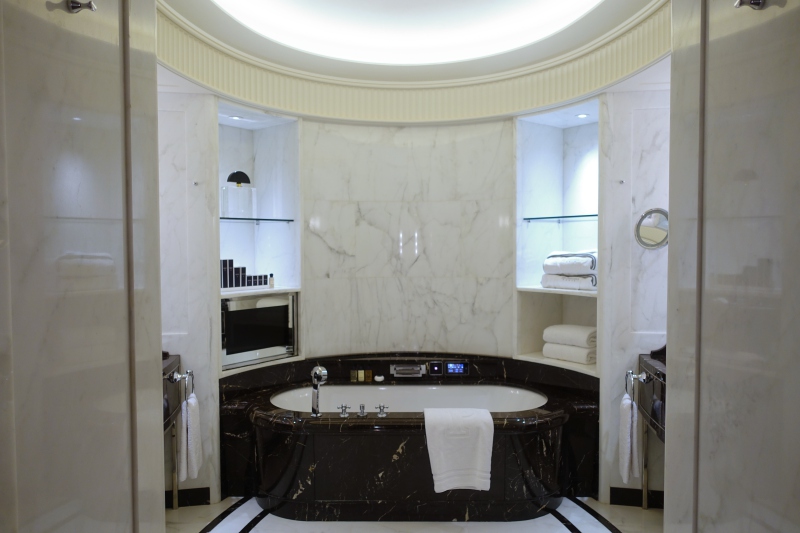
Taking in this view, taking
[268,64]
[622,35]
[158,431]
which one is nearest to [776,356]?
[158,431]

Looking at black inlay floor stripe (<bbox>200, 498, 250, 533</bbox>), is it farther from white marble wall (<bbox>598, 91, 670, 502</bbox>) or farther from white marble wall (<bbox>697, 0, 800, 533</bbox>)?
white marble wall (<bbox>697, 0, 800, 533</bbox>)

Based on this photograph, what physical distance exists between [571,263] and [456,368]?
1126mm

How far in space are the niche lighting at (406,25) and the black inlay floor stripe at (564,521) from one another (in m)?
2.76

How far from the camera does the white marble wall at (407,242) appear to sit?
3795mm

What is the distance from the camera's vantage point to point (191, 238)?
10.2ft

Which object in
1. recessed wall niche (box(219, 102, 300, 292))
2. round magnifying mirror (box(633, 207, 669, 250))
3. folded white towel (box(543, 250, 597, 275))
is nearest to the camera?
round magnifying mirror (box(633, 207, 669, 250))

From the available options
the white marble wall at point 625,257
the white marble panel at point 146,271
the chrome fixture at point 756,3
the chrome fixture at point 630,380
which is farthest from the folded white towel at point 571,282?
the white marble panel at point 146,271

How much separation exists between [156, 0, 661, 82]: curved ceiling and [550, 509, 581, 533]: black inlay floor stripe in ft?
9.00

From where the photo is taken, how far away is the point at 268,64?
3379mm

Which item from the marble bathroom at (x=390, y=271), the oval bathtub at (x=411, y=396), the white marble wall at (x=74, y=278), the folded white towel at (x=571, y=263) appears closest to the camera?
the white marble wall at (x=74, y=278)

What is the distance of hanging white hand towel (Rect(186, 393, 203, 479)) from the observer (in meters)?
2.90

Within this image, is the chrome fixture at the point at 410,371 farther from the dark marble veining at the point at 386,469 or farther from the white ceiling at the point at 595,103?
the white ceiling at the point at 595,103

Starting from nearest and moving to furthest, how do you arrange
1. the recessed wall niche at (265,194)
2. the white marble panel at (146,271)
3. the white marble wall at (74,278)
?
the white marble wall at (74,278) → the white marble panel at (146,271) → the recessed wall niche at (265,194)

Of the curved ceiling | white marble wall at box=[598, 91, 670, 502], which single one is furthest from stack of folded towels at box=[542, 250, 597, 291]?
the curved ceiling
